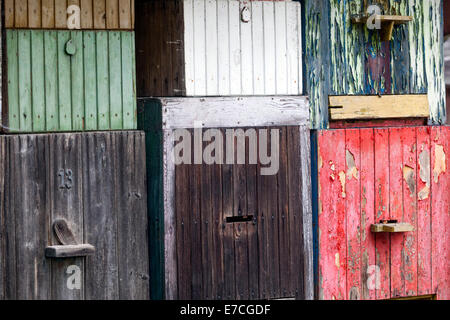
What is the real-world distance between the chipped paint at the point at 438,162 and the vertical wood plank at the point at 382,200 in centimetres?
38

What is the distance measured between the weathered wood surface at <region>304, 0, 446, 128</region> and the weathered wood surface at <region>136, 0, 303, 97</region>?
0.14 metres

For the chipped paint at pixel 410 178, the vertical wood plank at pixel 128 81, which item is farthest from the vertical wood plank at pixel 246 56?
the chipped paint at pixel 410 178

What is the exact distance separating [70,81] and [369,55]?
211 centimetres

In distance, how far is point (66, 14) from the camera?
483 cm

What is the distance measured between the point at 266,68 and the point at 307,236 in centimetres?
A: 116

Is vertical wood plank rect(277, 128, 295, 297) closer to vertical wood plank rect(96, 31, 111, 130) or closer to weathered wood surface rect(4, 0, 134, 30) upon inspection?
vertical wood plank rect(96, 31, 111, 130)

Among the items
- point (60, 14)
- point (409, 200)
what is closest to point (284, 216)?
point (409, 200)

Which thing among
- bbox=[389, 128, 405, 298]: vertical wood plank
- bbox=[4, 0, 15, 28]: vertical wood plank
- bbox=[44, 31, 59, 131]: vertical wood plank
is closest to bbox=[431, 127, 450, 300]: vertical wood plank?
bbox=[389, 128, 405, 298]: vertical wood plank

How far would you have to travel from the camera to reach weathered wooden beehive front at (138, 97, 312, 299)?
5055mm

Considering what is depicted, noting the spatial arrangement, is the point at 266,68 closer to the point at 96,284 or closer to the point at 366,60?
the point at 366,60

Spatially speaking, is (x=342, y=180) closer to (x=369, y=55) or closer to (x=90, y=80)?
(x=369, y=55)

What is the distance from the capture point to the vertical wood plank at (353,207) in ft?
18.1

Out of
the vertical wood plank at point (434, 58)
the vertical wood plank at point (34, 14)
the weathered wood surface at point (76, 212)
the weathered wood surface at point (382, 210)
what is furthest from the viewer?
the vertical wood plank at point (434, 58)

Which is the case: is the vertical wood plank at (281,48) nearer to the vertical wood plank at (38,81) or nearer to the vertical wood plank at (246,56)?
the vertical wood plank at (246,56)
